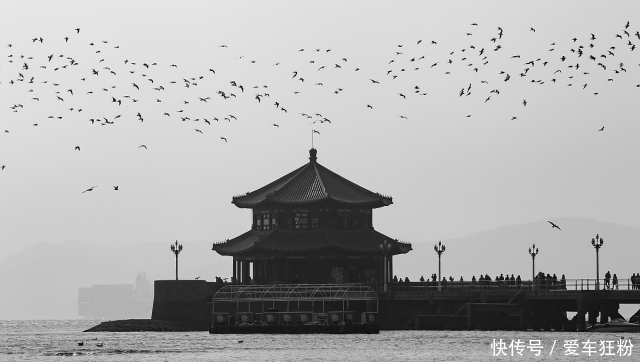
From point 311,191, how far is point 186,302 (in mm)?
15069

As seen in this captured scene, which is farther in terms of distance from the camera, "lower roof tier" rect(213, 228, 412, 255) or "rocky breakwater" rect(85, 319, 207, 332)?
"lower roof tier" rect(213, 228, 412, 255)

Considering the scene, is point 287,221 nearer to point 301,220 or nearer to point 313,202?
point 301,220

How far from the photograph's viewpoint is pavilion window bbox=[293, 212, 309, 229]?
139 metres

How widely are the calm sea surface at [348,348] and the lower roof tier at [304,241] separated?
15.7m

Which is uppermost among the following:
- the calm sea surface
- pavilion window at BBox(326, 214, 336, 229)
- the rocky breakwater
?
pavilion window at BBox(326, 214, 336, 229)

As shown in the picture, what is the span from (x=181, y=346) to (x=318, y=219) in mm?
36487

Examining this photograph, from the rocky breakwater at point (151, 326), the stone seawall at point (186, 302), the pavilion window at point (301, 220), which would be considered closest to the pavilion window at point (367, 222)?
the pavilion window at point (301, 220)

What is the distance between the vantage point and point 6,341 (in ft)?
424

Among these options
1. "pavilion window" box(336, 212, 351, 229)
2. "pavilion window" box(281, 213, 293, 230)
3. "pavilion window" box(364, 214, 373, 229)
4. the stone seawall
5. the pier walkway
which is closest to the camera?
the pier walkway

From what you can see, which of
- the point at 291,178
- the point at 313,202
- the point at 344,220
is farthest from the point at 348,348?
the point at 291,178

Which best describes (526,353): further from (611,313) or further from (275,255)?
(275,255)

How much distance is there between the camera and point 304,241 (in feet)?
447

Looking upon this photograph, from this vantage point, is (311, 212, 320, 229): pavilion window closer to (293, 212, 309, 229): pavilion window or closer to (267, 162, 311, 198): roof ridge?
(293, 212, 309, 229): pavilion window

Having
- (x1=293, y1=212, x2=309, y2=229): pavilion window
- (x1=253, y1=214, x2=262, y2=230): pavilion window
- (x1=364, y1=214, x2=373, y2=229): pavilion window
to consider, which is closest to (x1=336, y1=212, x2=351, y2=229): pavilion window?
(x1=364, y1=214, x2=373, y2=229): pavilion window
